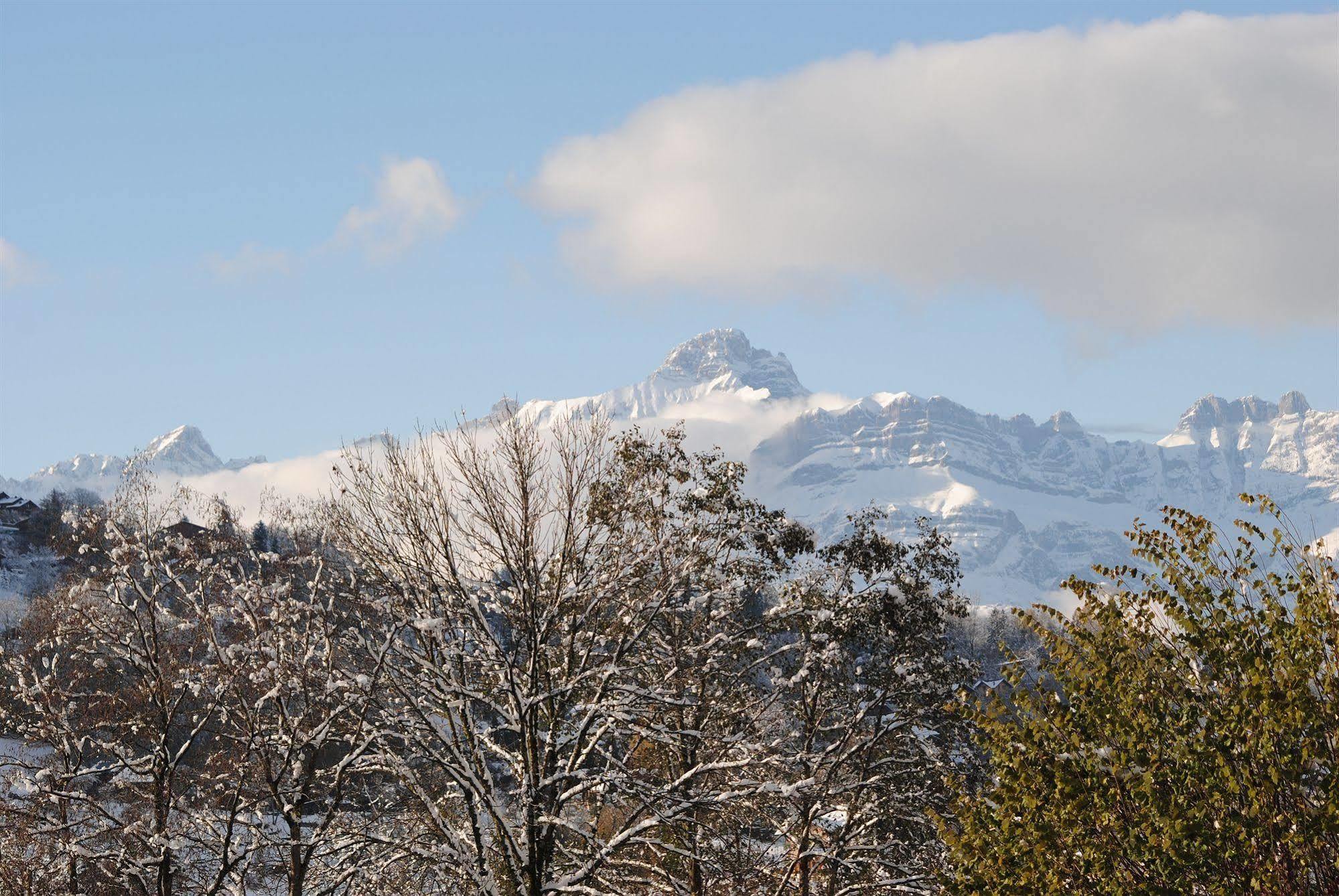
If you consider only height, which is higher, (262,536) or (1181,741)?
(262,536)

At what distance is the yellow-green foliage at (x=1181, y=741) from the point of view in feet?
34.3

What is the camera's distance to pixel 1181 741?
35.9 ft

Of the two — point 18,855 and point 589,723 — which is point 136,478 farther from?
point 589,723

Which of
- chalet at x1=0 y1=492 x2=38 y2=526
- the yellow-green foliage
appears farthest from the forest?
chalet at x1=0 y1=492 x2=38 y2=526

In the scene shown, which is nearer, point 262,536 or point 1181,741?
point 1181,741

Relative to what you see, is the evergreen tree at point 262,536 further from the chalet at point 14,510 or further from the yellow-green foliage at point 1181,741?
the yellow-green foliage at point 1181,741

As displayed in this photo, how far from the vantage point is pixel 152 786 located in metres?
20.5

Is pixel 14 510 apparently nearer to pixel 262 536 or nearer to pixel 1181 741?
pixel 262 536

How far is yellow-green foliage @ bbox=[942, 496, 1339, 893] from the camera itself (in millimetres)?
10469

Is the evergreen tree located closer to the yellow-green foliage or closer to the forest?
the forest

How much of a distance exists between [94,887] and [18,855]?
6.50 meters

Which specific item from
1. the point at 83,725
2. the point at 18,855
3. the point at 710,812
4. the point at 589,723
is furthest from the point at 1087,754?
the point at 83,725

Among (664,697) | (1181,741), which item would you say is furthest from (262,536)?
(1181,741)

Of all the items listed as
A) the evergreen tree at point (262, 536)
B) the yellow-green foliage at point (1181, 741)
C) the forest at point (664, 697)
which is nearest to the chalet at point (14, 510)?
the evergreen tree at point (262, 536)
